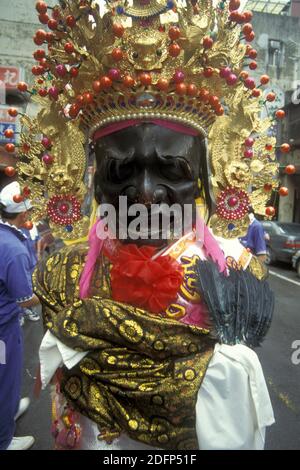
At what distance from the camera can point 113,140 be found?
1.60m

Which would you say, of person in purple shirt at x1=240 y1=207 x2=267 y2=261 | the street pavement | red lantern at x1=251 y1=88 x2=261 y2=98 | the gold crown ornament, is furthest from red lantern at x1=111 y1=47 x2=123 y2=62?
person in purple shirt at x1=240 y1=207 x2=267 y2=261

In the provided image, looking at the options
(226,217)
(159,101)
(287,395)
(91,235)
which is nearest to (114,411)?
(91,235)

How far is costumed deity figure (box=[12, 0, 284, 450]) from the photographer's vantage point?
139 centimetres

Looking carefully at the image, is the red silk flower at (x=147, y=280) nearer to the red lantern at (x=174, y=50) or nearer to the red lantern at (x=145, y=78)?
the red lantern at (x=145, y=78)

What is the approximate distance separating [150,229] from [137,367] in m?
0.49

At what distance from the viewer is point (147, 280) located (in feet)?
Answer: 4.97

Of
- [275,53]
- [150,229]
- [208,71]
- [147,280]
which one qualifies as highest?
[275,53]

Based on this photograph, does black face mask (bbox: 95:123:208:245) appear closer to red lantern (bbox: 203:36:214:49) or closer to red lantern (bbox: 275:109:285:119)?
red lantern (bbox: 203:36:214:49)

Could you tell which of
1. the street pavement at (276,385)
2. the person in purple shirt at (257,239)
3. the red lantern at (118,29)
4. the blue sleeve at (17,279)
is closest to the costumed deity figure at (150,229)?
the red lantern at (118,29)

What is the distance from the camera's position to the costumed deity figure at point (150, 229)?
139cm

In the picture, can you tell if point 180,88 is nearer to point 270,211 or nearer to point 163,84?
point 163,84

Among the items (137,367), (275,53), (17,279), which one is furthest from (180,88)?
(275,53)

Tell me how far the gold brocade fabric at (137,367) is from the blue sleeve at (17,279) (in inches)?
57.2

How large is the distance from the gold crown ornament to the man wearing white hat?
102cm
